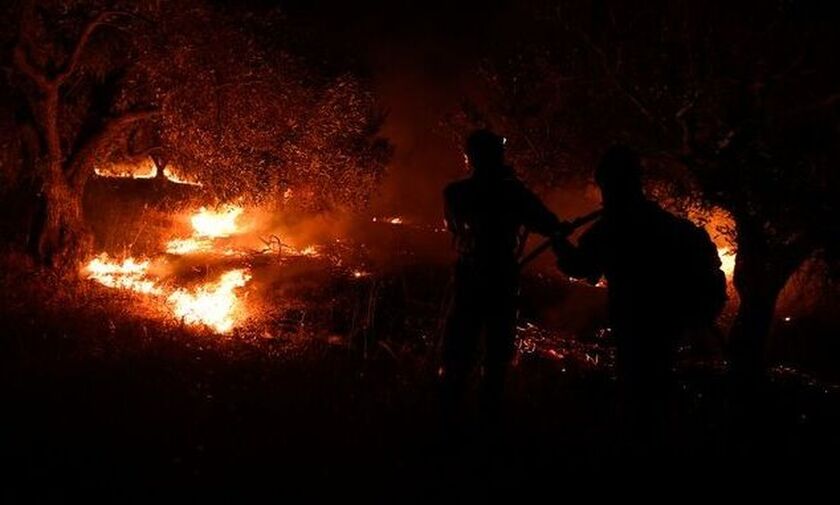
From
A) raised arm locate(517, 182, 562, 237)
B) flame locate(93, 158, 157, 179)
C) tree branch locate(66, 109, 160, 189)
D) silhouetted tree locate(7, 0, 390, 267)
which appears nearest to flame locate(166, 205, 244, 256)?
flame locate(93, 158, 157, 179)

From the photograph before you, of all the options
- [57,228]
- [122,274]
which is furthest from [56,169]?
[122,274]

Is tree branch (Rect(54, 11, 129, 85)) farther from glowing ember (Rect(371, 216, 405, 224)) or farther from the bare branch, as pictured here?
glowing ember (Rect(371, 216, 405, 224))

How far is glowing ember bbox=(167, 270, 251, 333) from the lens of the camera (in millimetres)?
10418

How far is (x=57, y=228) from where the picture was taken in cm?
1272

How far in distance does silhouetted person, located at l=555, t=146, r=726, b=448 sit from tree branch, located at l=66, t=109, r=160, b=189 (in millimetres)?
10337

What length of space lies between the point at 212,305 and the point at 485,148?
8674mm

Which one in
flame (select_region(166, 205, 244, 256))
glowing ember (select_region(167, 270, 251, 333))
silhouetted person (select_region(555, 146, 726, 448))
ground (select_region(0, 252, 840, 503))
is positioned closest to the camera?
ground (select_region(0, 252, 840, 503))

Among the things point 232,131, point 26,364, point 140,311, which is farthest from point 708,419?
point 232,131

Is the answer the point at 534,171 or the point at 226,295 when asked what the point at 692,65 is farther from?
the point at 226,295

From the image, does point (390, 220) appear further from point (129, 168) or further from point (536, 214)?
point (536, 214)

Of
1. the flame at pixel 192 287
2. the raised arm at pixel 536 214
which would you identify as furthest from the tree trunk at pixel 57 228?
the raised arm at pixel 536 214

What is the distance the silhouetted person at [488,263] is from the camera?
16.0ft

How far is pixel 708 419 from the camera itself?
229 inches

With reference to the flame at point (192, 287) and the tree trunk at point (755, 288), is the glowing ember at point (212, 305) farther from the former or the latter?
the tree trunk at point (755, 288)
